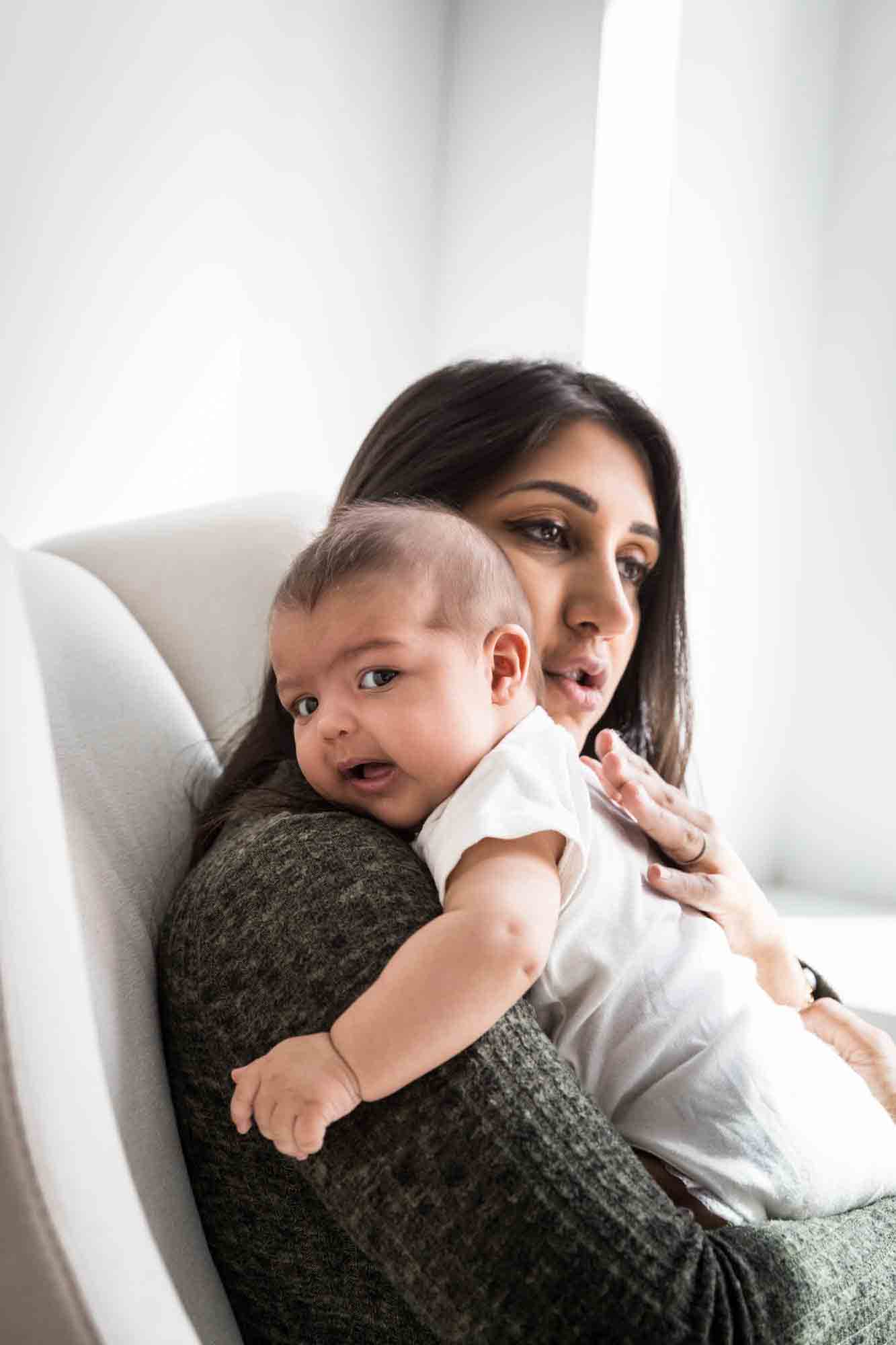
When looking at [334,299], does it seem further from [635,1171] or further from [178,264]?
[635,1171]

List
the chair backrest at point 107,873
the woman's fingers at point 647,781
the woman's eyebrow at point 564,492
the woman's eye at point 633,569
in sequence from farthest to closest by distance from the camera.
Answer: the woman's eye at point 633,569, the woman's eyebrow at point 564,492, the woman's fingers at point 647,781, the chair backrest at point 107,873

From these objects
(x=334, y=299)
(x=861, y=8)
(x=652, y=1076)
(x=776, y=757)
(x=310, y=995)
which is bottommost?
(x=776, y=757)

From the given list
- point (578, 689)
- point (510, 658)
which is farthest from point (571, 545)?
point (510, 658)

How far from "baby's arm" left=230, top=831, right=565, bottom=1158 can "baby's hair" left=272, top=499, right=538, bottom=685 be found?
26cm

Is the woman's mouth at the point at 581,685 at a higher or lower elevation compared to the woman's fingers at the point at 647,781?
higher

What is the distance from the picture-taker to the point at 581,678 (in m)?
1.19

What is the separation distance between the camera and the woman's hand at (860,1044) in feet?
3.73

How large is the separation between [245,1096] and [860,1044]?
692mm

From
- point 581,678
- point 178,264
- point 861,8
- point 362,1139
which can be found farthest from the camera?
point 861,8

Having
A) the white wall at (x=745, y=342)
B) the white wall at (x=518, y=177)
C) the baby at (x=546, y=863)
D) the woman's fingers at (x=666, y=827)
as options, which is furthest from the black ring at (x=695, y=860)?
the white wall at (x=518, y=177)

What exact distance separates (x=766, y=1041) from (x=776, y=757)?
101 inches

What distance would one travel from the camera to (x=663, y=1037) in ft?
2.77

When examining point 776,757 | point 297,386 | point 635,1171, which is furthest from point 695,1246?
point 776,757

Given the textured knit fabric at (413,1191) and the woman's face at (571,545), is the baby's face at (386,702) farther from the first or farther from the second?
the woman's face at (571,545)
